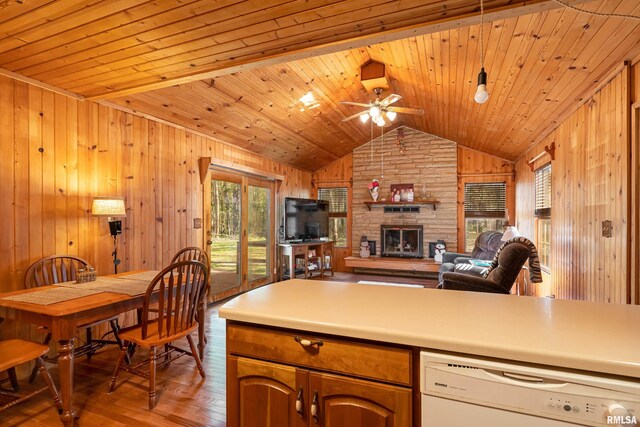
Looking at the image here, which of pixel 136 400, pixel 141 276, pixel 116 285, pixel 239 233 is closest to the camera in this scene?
pixel 136 400

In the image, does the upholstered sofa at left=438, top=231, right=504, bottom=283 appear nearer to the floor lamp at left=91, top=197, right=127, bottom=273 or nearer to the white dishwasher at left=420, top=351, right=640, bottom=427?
the white dishwasher at left=420, top=351, right=640, bottom=427

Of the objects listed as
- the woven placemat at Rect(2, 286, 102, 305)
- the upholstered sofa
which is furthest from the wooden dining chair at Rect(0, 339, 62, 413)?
the upholstered sofa

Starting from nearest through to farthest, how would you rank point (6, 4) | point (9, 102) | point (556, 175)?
point (6, 4) → point (9, 102) → point (556, 175)

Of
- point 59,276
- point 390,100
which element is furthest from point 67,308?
point 390,100

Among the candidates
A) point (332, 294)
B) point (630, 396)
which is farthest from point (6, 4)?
point (630, 396)

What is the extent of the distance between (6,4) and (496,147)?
21.0ft

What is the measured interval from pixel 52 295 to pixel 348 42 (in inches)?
106

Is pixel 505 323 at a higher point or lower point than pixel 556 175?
lower

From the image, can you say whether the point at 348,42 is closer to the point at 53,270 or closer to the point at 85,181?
the point at 85,181

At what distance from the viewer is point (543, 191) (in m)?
4.49

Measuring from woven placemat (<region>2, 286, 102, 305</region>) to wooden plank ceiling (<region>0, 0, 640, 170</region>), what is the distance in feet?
5.69

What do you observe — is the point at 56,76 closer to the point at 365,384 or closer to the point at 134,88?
the point at 134,88

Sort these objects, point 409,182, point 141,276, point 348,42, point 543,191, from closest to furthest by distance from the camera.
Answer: point 348,42, point 141,276, point 543,191, point 409,182

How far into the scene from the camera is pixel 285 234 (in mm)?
6410
